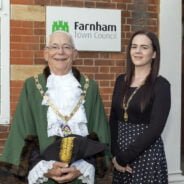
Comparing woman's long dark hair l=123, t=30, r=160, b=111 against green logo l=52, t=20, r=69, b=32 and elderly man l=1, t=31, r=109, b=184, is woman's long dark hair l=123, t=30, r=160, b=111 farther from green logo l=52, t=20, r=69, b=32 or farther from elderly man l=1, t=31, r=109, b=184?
green logo l=52, t=20, r=69, b=32

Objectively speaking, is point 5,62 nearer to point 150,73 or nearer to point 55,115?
point 55,115

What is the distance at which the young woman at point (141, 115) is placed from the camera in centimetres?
374

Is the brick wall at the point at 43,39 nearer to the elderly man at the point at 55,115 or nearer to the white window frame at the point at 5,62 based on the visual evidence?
the white window frame at the point at 5,62

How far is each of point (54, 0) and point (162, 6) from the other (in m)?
1.31

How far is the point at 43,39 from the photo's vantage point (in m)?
5.89

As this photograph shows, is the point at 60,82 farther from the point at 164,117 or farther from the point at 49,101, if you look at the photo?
the point at 164,117


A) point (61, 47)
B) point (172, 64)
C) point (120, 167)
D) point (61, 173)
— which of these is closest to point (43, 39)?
point (172, 64)

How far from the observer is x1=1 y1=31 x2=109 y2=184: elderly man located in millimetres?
3691

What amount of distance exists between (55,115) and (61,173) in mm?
413

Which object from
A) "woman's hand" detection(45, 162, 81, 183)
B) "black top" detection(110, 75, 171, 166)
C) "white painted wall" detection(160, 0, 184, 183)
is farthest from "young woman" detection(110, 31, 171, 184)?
"white painted wall" detection(160, 0, 184, 183)

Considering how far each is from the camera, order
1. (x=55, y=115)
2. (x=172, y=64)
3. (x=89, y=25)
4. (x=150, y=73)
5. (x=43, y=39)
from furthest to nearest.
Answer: (x=172, y=64), (x=89, y=25), (x=43, y=39), (x=150, y=73), (x=55, y=115)

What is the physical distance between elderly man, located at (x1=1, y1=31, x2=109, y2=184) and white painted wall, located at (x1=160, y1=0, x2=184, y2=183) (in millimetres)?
2610

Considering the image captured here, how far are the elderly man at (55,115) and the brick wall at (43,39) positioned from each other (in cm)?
203

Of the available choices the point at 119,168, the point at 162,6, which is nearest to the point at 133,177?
the point at 119,168
